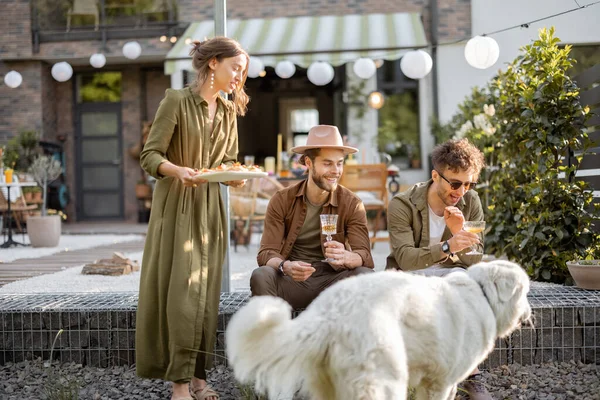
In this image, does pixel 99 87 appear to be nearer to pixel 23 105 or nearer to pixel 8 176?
Result: pixel 23 105

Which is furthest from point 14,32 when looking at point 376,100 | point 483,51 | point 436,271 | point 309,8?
point 436,271

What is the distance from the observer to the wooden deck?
593 centimetres

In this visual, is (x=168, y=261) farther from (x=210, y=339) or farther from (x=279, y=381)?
(x=279, y=381)

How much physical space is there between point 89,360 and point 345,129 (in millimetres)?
9479

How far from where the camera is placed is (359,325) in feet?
5.93

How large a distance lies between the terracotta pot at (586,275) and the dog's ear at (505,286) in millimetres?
1614

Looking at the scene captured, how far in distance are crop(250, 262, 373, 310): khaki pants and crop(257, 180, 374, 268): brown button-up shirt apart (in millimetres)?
109

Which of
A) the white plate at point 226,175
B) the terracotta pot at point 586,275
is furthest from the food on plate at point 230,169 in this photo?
the terracotta pot at point 586,275

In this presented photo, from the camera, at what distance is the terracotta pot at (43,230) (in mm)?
8578

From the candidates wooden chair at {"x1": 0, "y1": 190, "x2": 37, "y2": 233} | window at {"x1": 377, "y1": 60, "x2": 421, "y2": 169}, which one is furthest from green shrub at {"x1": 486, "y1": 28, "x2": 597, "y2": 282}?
wooden chair at {"x1": 0, "y1": 190, "x2": 37, "y2": 233}

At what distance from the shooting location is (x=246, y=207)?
752 cm

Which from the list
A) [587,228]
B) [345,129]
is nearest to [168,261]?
[587,228]

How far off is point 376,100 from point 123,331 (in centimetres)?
914

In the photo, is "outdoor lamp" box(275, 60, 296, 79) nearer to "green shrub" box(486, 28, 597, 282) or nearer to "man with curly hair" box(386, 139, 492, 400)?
"green shrub" box(486, 28, 597, 282)
